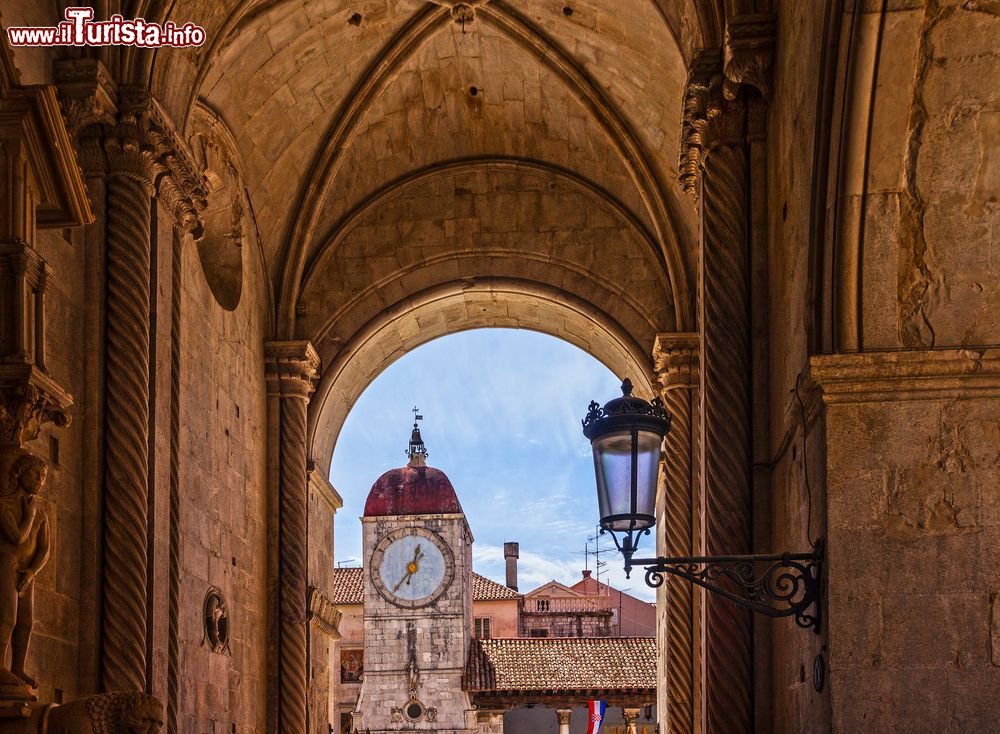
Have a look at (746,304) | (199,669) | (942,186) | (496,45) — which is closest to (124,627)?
(199,669)

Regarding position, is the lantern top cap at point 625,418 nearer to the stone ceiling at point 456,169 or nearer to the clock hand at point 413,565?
the stone ceiling at point 456,169

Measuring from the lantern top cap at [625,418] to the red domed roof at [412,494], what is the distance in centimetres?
3247

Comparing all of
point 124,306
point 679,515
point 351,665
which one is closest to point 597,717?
point 679,515

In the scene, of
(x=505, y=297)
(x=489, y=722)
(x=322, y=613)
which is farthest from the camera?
(x=489, y=722)

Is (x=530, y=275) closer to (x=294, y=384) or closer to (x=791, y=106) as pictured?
(x=294, y=384)

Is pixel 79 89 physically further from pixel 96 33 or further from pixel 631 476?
pixel 631 476

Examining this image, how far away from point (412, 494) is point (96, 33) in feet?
99.8

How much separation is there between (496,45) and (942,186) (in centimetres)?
927

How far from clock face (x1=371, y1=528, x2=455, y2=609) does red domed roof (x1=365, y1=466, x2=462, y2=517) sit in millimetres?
658

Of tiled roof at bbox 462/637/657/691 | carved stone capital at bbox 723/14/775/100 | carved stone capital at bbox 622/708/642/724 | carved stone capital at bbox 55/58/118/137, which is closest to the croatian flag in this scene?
carved stone capital at bbox 622/708/642/724

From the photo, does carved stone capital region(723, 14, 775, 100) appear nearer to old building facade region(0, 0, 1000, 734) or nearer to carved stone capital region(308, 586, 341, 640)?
old building facade region(0, 0, 1000, 734)

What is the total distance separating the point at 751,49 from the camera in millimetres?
9234

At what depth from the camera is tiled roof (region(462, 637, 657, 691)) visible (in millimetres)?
34188

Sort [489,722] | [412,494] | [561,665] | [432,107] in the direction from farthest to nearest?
[412,494], [561,665], [489,722], [432,107]
